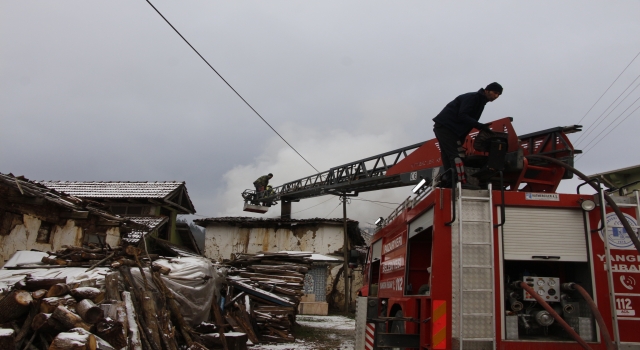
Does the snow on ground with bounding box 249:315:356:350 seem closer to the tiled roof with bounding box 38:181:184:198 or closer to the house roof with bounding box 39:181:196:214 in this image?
the house roof with bounding box 39:181:196:214

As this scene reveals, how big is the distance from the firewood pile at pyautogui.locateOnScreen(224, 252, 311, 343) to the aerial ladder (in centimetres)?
478

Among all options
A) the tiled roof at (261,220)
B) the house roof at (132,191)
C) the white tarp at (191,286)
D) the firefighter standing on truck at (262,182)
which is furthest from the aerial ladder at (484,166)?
the house roof at (132,191)

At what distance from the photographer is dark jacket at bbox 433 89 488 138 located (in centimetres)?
602

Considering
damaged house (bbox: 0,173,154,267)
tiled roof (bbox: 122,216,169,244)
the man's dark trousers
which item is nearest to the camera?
the man's dark trousers

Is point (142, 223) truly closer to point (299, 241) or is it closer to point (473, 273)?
point (299, 241)

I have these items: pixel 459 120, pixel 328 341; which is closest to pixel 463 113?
pixel 459 120

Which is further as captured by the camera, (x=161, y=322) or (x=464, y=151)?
(x=161, y=322)

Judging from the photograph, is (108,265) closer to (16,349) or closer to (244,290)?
(16,349)

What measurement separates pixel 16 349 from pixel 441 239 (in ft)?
18.2

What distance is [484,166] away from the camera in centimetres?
602

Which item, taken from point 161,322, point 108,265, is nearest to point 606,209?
point 161,322

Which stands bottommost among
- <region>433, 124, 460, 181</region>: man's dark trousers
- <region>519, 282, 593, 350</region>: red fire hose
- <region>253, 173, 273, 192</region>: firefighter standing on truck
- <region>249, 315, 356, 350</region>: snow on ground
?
<region>249, 315, 356, 350</region>: snow on ground

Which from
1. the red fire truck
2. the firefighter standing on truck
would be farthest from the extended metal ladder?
the firefighter standing on truck

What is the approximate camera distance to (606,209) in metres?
4.77
